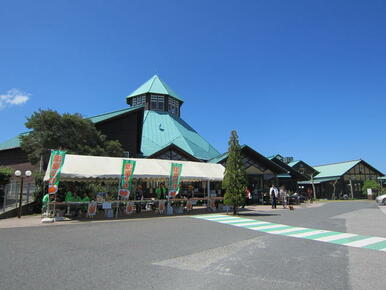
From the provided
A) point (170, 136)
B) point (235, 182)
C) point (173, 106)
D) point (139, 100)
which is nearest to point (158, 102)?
point (173, 106)

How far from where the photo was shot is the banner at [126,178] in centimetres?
1480

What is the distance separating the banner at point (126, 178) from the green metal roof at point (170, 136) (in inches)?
502

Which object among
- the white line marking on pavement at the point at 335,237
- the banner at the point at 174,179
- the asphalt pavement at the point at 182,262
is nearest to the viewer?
the asphalt pavement at the point at 182,262

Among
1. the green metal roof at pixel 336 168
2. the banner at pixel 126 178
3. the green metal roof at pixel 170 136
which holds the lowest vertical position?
the banner at pixel 126 178

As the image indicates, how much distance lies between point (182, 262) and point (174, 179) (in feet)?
35.4

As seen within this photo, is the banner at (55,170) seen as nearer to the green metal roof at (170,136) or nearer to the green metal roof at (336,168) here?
the green metal roof at (170,136)

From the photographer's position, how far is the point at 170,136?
32.3 metres

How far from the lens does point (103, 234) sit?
31.1 feet

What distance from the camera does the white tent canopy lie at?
46.2 ft

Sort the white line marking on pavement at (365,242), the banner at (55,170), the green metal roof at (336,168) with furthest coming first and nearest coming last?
the green metal roof at (336,168)
the banner at (55,170)
the white line marking on pavement at (365,242)

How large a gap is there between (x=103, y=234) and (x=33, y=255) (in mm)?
3173

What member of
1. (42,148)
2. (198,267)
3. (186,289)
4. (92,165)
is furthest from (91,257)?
(42,148)

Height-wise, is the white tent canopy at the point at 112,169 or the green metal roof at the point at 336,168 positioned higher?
the green metal roof at the point at 336,168

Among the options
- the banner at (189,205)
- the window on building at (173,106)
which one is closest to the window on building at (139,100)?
the window on building at (173,106)
